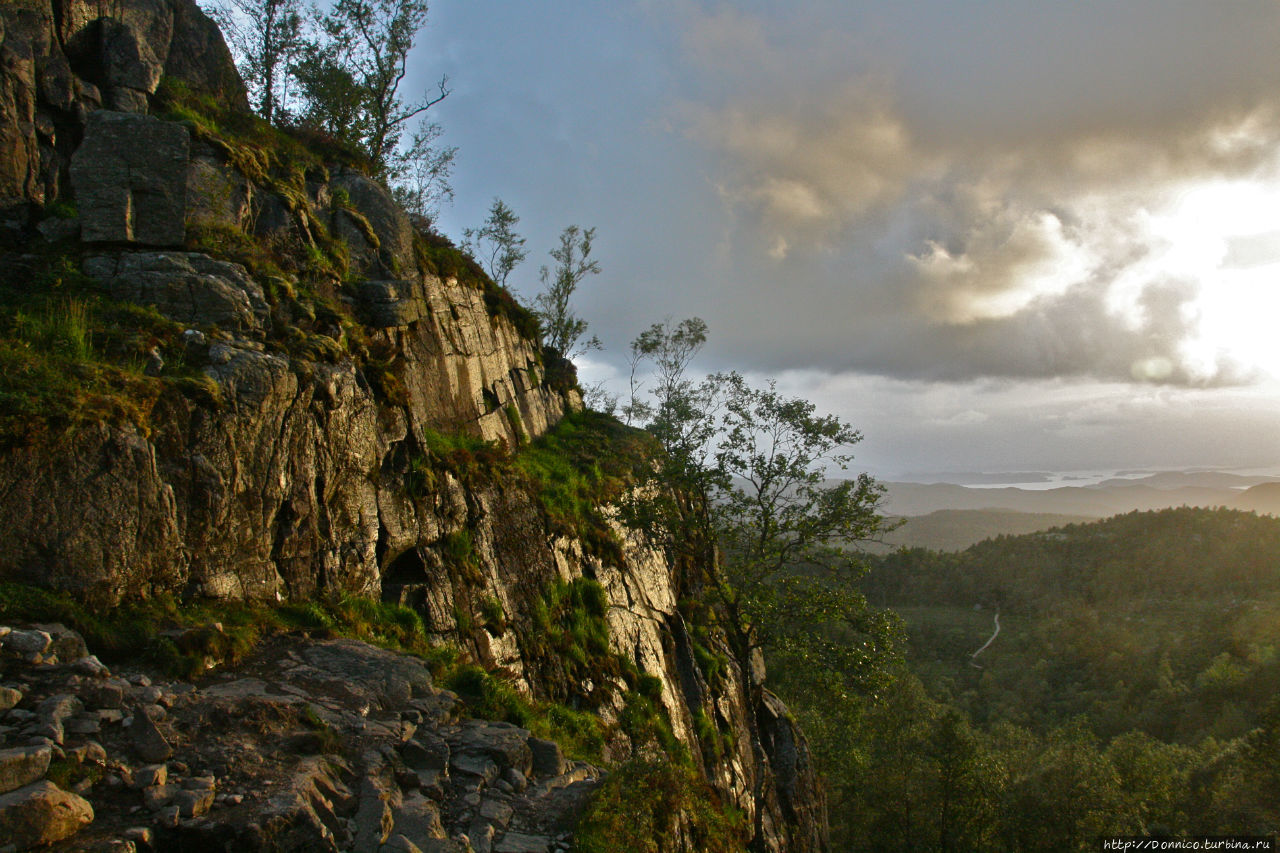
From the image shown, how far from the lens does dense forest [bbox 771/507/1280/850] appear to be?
3269cm

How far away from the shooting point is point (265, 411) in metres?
9.70

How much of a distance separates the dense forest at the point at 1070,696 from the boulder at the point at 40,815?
48.5 feet

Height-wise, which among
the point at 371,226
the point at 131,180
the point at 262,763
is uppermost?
the point at 371,226

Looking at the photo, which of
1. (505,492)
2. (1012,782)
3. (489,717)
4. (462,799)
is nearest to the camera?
(462,799)

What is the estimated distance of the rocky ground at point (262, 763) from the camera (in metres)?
4.92

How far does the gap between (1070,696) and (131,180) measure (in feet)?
332

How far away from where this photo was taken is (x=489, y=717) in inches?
367

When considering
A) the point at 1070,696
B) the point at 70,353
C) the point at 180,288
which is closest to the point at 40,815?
the point at 70,353

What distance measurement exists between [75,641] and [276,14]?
1162 inches

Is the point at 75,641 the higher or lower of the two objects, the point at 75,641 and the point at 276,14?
the lower

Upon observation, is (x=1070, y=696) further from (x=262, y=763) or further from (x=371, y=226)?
(x=262, y=763)

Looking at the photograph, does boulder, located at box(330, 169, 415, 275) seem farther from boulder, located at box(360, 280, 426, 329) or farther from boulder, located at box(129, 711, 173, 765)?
boulder, located at box(129, 711, 173, 765)

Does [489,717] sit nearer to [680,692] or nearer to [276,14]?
[680,692]

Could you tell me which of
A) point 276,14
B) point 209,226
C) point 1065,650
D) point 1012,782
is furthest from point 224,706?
point 1065,650
